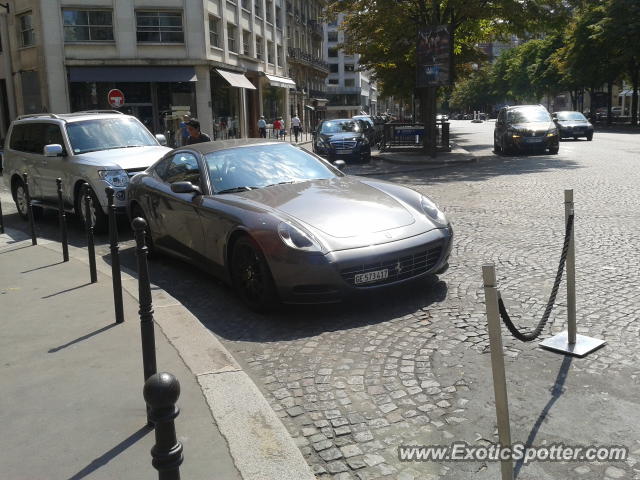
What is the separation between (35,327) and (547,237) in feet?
19.0

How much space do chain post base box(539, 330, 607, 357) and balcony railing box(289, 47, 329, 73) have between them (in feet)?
182

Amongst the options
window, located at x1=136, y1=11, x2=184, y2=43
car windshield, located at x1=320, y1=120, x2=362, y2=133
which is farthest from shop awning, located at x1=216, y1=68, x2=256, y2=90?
car windshield, located at x1=320, y1=120, x2=362, y2=133

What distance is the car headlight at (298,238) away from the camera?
5.12 m

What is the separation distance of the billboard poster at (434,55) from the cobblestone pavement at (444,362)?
563 inches

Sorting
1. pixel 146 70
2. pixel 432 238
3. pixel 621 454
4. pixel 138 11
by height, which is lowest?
pixel 621 454

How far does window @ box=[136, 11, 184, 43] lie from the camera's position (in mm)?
33812

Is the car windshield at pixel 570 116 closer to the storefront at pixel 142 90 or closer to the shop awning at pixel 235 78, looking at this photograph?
the shop awning at pixel 235 78

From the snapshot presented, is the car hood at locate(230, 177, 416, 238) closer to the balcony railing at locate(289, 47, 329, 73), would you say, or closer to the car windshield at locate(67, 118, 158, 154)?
the car windshield at locate(67, 118, 158, 154)

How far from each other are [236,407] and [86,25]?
33.6 m

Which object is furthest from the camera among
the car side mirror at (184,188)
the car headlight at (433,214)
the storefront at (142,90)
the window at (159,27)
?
the window at (159,27)

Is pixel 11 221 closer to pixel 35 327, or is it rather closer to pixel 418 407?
pixel 35 327

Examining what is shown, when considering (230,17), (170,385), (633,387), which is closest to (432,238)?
(633,387)

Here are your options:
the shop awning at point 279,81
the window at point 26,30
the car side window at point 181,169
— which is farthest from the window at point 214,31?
the car side window at point 181,169

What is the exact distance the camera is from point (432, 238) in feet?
18.5
